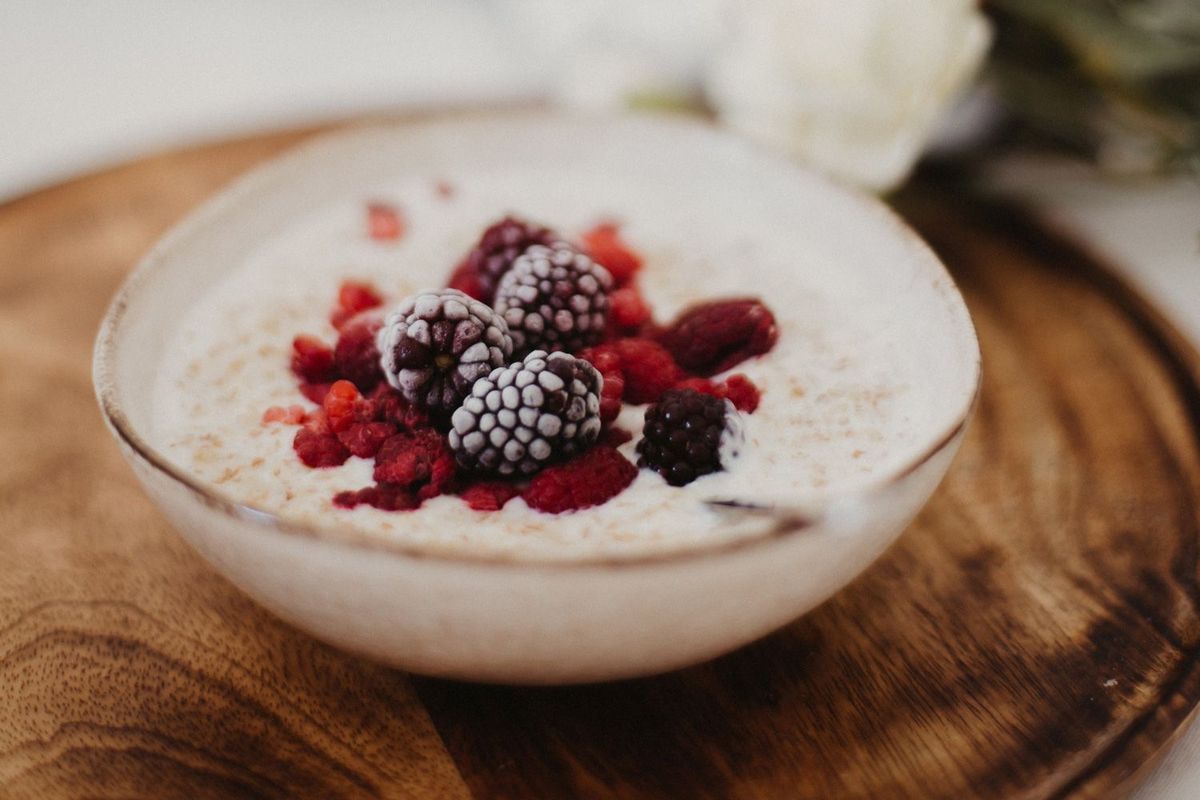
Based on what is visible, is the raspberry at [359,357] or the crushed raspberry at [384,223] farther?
the crushed raspberry at [384,223]

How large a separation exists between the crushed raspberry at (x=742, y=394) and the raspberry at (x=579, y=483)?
18cm

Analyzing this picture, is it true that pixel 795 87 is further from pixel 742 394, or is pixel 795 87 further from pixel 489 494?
pixel 489 494

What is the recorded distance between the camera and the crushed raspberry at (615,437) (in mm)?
1109

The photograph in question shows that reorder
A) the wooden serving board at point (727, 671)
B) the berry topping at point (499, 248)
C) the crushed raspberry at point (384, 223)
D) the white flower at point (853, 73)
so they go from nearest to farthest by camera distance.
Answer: the wooden serving board at point (727, 671) → the berry topping at point (499, 248) → the crushed raspberry at point (384, 223) → the white flower at point (853, 73)

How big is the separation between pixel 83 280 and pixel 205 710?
0.95m

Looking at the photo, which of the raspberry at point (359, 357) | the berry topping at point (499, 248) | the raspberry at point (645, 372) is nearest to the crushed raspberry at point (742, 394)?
the raspberry at point (645, 372)

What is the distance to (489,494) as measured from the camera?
1.03 meters

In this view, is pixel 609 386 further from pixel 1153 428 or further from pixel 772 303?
pixel 1153 428

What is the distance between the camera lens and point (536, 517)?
3.32 feet

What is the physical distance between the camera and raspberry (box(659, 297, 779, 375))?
1238 mm

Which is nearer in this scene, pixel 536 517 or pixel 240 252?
pixel 536 517

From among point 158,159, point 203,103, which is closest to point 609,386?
point 158,159

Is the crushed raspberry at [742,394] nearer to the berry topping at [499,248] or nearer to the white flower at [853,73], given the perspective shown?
the berry topping at [499,248]

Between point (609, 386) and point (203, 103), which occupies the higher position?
point (609, 386)
